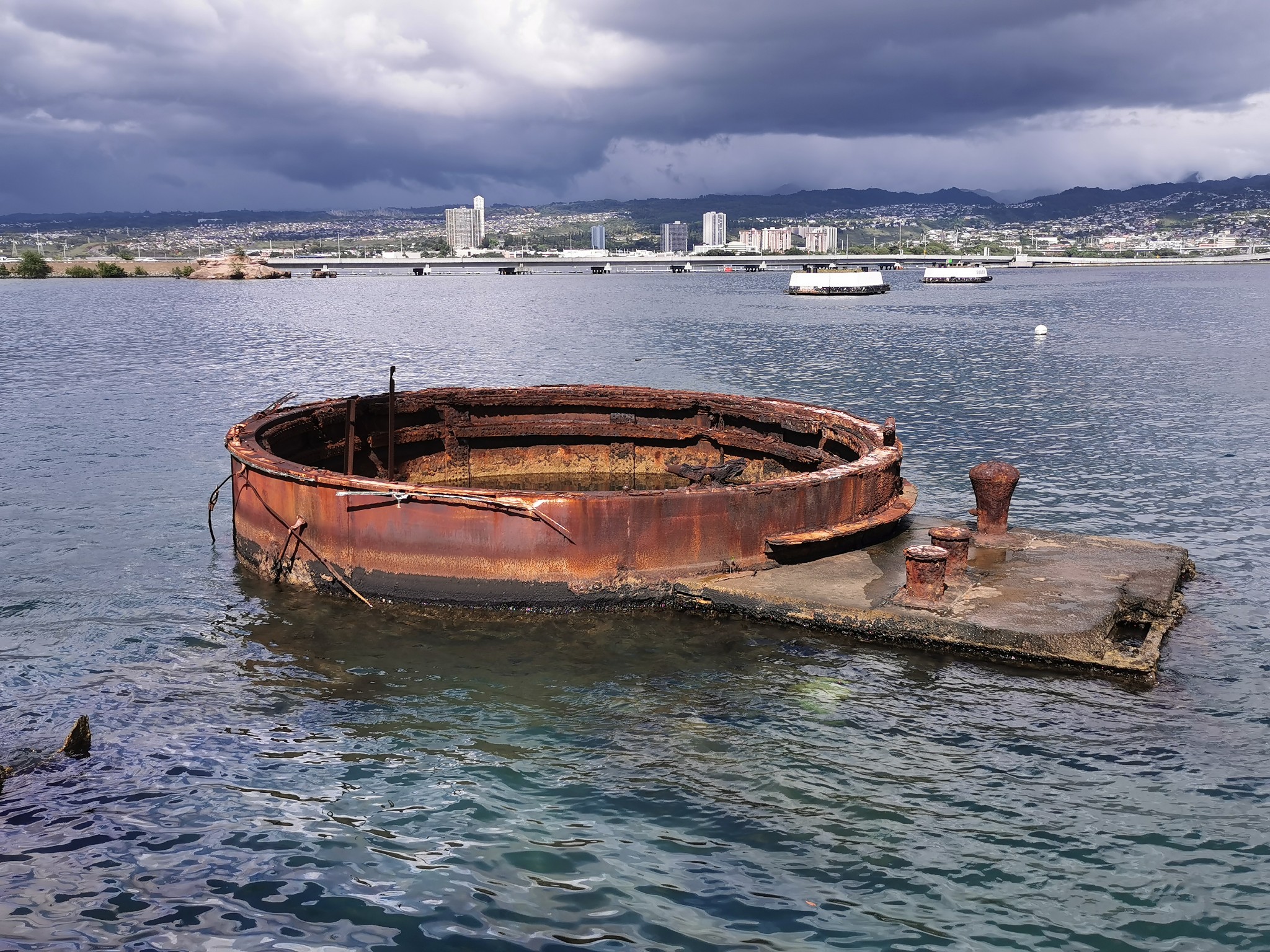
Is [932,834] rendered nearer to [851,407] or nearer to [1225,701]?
[1225,701]

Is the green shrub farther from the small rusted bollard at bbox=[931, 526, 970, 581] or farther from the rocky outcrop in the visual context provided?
the small rusted bollard at bbox=[931, 526, 970, 581]

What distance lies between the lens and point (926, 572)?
11.1 m

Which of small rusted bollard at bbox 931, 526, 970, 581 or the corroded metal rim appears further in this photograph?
the corroded metal rim

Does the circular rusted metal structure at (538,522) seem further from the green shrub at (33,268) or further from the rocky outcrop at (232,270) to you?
the green shrub at (33,268)

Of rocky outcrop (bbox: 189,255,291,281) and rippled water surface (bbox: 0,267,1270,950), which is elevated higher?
rocky outcrop (bbox: 189,255,291,281)

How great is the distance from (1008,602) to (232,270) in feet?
642

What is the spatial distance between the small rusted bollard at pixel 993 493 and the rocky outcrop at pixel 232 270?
7577 inches

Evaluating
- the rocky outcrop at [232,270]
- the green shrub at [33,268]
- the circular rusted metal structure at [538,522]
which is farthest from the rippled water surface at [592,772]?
the green shrub at [33,268]

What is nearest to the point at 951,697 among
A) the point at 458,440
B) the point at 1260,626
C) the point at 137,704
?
the point at 1260,626

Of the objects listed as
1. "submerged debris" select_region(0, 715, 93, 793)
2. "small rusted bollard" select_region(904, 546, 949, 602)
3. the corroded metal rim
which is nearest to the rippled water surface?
"submerged debris" select_region(0, 715, 93, 793)

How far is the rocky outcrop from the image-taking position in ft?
606

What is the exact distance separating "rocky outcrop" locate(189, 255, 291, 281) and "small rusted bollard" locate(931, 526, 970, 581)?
19378 centimetres

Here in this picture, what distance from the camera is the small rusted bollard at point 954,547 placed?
38.4 ft

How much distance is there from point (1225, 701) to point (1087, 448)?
16.2 meters
